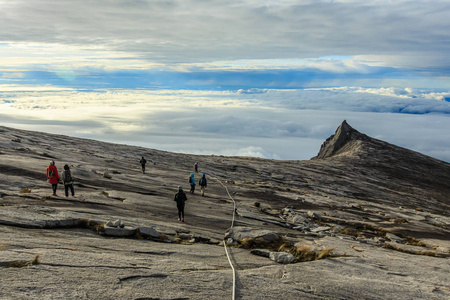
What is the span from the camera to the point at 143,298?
1066 cm

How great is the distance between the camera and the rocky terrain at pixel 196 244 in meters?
11.7

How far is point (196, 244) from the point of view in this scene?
59.4 ft

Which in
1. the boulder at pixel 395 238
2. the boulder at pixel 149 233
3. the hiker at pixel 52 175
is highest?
the hiker at pixel 52 175

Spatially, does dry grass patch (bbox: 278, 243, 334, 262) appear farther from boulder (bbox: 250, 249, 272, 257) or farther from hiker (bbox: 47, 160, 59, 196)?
hiker (bbox: 47, 160, 59, 196)

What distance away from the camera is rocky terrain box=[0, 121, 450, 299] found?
1167 centimetres

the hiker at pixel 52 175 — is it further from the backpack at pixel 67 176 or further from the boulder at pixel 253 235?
the boulder at pixel 253 235

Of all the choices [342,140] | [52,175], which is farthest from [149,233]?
[342,140]

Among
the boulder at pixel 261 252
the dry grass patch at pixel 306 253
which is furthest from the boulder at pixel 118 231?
the dry grass patch at pixel 306 253

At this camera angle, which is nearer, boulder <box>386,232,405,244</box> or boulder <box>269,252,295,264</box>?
boulder <box>269,252,295,264</box>

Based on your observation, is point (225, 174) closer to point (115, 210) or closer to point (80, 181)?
point (80, 181)

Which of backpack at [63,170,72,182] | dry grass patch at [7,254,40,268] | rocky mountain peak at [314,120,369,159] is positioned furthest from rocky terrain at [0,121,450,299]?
rocky mountain peak at [314,120,369,159]

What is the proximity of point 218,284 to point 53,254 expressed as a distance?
575 cm

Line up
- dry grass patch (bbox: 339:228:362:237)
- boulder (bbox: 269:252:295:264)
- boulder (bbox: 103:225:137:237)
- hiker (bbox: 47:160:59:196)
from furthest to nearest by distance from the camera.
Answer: dry grass patch (bbox: 339:228:362:237) < hiker (bbox: 47:160:59:196) < boulder (bbox: 103:225:137:237) < boulder (bbox: 269:252:295:264)

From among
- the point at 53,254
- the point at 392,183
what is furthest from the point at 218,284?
the point at 392,183
